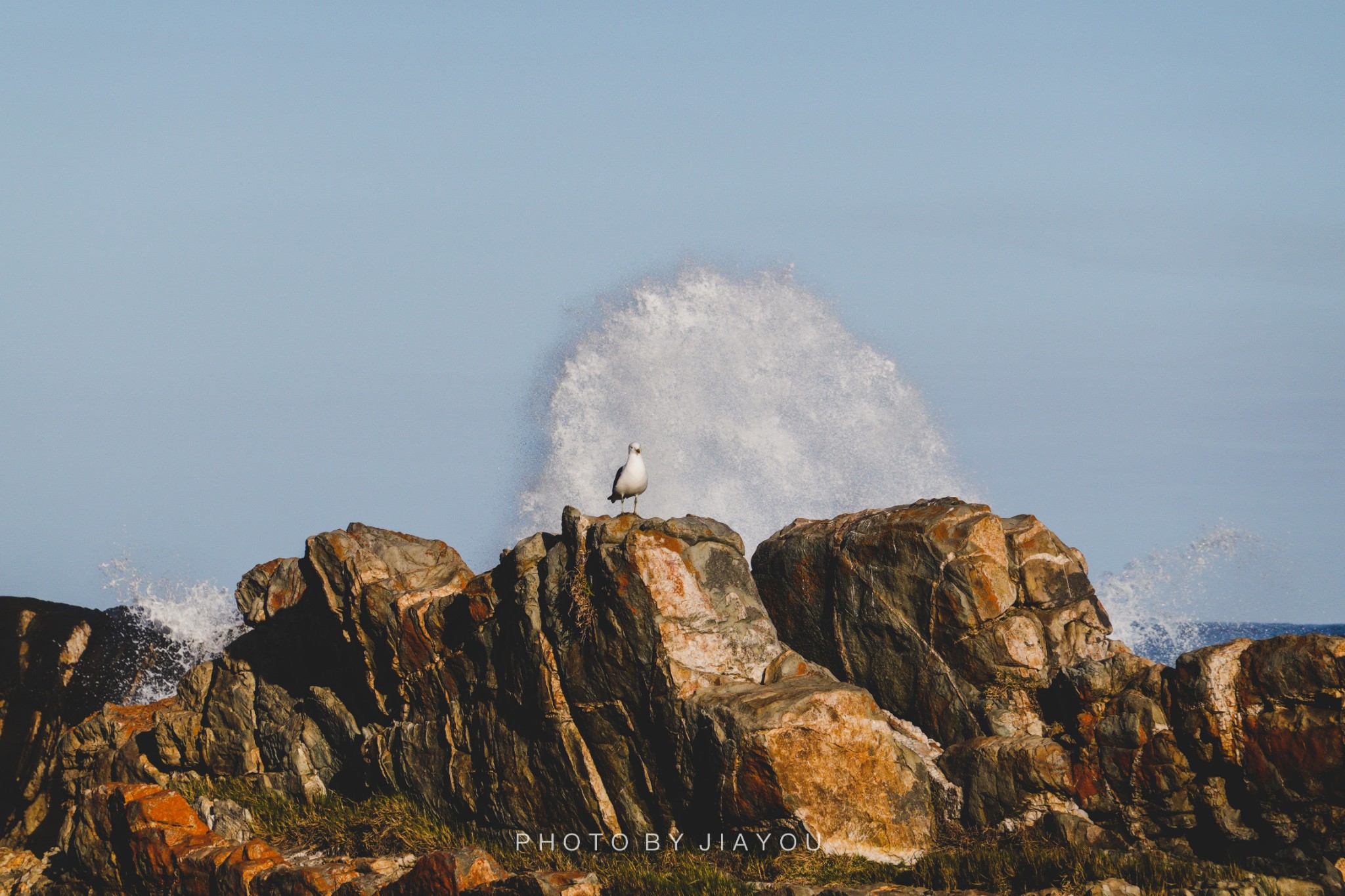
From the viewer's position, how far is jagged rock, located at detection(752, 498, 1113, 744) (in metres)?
18.5

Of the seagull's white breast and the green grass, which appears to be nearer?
the green grass

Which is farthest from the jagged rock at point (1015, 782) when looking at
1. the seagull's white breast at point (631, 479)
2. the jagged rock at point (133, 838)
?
the jagged rock at point (133, 838)

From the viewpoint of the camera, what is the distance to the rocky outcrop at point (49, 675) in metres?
29.9

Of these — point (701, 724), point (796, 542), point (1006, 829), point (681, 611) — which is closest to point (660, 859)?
point (701, 724)

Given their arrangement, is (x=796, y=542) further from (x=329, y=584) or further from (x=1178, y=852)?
(x=329, y=584)

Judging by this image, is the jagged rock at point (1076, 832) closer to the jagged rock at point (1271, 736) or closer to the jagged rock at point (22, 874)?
the jagged rock at point (1271, 736)

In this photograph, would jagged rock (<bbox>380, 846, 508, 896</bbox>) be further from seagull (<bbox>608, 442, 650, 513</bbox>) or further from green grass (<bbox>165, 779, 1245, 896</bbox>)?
seagull (<bbox>608, 442, 650, 513</bbox>)

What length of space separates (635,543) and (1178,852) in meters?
8.72

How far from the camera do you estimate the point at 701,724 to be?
1666 cm

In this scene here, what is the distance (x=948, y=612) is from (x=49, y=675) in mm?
25620

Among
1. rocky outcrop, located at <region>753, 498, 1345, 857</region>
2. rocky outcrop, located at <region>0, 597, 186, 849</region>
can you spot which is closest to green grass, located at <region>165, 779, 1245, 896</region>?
rocky outcrop, located at <region>753, 498, 1345, 857</region>

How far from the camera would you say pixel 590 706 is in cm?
1809

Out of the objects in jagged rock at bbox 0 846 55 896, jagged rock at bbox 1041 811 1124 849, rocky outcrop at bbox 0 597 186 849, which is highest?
rocky outcrop at bbox 0 597 186 849

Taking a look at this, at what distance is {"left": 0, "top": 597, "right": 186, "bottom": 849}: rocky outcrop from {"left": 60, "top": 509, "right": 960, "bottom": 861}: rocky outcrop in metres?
8.92
